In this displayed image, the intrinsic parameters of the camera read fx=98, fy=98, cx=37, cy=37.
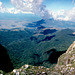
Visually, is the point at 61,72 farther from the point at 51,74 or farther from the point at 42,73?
the point at 42,73

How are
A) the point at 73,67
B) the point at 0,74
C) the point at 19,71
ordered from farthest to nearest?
the point at 73,67
the point at 19,71
the point at 0,74

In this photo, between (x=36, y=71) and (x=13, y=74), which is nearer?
(x=13, y=74)

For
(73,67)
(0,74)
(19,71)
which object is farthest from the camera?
(73,67)

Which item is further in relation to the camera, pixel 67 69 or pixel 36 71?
pixel 67 69

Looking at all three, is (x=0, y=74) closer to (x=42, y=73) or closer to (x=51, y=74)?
(x=42, y=73)

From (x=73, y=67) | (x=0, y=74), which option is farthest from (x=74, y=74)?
(x=0, y=74)

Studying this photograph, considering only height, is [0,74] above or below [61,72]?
above

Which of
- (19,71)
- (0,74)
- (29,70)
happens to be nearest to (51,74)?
(29,70)

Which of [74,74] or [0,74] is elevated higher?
[0,74]
